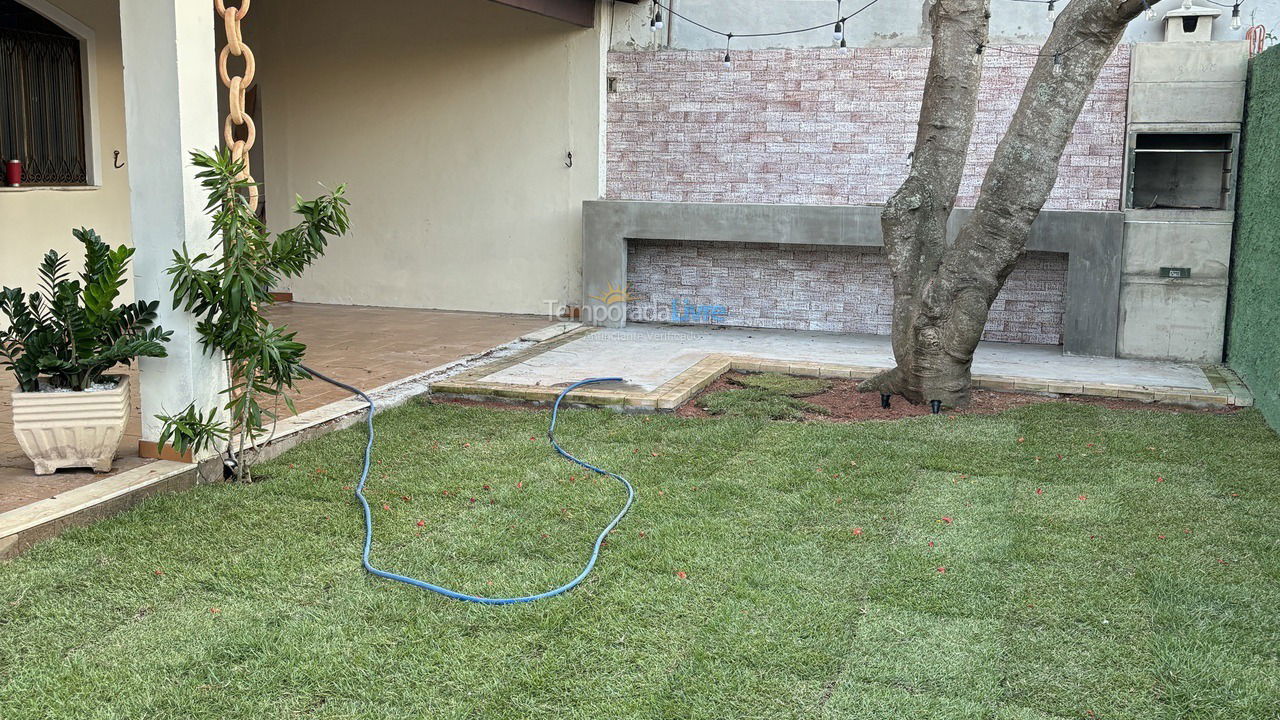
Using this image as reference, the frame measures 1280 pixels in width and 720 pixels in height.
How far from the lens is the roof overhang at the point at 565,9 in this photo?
9.04 m

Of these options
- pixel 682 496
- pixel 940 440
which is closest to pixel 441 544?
pixel 682 496

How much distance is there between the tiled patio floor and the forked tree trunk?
3.53 metres

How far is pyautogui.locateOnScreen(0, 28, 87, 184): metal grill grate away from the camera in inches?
338

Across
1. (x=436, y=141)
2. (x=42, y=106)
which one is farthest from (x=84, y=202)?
(x=436, y=141)

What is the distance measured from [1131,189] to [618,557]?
6.91 meters

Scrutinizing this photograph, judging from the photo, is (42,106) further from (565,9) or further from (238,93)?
(238,93)

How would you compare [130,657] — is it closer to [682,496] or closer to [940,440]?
[682,496]

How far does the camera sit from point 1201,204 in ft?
29.7

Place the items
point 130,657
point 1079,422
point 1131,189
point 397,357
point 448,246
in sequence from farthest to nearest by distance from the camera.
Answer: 1. point 448,246
2. point 1131,189
3. point 397,357
4. point 1079,422
5. point 130,657

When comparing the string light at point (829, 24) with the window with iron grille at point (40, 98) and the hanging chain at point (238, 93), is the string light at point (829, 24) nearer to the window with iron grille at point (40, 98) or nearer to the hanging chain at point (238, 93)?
the window with iron grille at point (40, 98)

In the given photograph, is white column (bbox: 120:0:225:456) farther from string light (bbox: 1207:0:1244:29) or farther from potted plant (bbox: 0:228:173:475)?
string light (bbox: 1207:0:1244:29)

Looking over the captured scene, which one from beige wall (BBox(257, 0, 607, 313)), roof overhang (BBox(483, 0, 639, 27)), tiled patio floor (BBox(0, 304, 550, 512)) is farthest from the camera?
beige wall (BBox(257, 0, 607, 313))

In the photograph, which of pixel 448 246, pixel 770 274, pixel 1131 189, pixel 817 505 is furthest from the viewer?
pixel 448 246

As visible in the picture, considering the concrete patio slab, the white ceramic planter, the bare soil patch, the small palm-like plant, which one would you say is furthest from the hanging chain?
the bare soil patch
